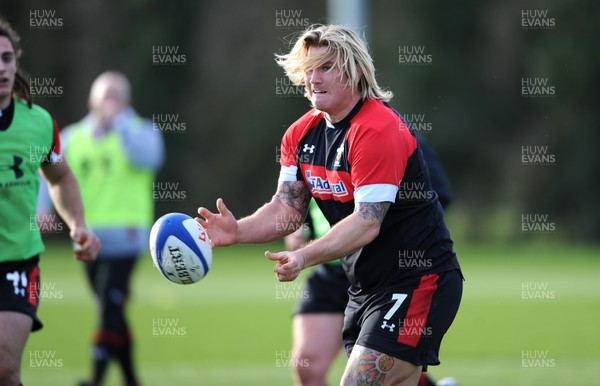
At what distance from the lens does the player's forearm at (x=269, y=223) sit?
5.45 m

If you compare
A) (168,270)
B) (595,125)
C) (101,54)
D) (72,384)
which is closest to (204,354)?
(72,384)

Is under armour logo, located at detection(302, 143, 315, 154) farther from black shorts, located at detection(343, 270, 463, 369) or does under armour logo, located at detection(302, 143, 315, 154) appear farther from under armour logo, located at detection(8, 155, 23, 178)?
under armour logo, located at detection(8, 155, 23, 178)

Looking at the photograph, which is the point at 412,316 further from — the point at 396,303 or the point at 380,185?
the point at 380,185

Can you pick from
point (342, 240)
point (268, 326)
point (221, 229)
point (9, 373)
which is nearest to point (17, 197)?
point (9, 373)

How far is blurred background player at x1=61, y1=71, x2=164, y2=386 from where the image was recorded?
915 cm

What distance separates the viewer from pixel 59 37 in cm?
3031

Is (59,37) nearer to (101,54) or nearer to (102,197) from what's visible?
(101,54)

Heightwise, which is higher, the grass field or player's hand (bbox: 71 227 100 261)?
player's hand (bbox: 71 227 100 261)

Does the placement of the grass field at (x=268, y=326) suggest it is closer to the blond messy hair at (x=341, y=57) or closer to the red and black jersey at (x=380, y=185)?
the red and black jersey at (x=380, y=185)

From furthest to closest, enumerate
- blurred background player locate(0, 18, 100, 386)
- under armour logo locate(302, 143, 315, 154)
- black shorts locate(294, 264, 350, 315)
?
black shorts locate(294, 264, 350, 315) → blurred background player locate(0, 18, 100, 386) → under armour logo locate(302, 143, 315, 154)

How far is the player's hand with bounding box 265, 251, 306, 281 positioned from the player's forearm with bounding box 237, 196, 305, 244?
0.67 m

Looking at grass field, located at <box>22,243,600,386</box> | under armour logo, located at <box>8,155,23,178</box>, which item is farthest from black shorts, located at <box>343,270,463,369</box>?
grass field, located at <box>22,243,600,386</box>

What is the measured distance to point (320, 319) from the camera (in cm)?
696

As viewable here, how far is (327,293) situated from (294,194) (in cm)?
160
